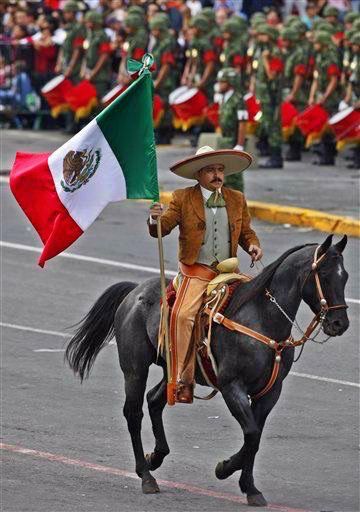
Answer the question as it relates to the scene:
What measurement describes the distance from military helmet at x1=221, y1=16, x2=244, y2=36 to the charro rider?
17.3 meters

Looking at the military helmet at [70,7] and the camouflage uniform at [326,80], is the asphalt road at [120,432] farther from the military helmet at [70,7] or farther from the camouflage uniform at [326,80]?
the military helmet at [70,7]

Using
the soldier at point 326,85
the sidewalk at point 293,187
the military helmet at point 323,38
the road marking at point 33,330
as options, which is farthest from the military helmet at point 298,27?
the road marking at point 33,330

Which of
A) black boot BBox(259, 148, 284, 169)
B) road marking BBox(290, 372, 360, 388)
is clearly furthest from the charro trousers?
black boot BBox(259, 148, 284, 169)

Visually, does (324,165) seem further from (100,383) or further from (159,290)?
(159,290)

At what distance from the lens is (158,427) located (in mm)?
11883

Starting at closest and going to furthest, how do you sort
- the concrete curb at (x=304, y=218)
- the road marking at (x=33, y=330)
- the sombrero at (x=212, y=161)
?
1. the sombrero at (x=212, y=161)
2. the road marking at (x=33, y=330)
3. the concrete curb at (x=304, y=218)

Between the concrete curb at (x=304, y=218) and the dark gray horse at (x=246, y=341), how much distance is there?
33.1ft

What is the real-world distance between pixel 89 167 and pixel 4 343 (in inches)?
182

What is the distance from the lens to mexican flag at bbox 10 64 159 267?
1145 cm

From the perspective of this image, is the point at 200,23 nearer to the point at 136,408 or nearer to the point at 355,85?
the point at 355,85

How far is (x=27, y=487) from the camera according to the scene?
11406 millimetres

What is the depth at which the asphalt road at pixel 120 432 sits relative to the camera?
1137 cm

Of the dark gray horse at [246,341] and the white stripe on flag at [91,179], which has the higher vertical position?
the white stripe on flag at [91,179]

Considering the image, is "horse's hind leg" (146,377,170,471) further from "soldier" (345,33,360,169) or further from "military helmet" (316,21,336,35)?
"military helmet" (316,21,336,35)
